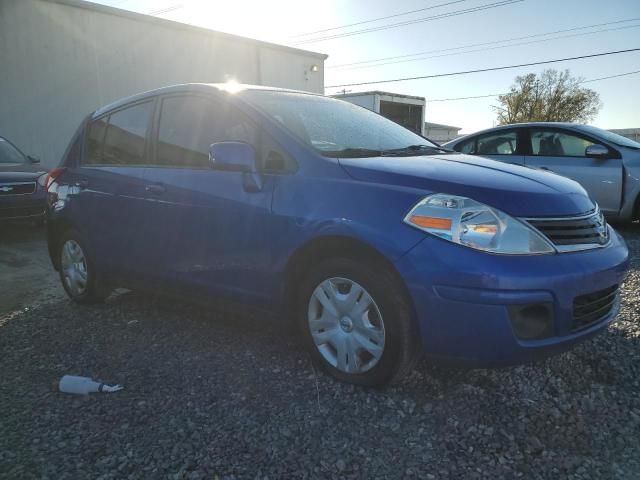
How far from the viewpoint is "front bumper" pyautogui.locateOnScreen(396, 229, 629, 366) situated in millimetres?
2051

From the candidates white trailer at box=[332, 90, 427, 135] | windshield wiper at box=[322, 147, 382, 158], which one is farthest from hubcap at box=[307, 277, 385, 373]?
white trailer at box=[332, 90, 427, 135]

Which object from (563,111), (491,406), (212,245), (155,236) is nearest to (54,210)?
(155,236)

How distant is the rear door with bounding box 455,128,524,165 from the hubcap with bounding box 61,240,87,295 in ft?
16.3

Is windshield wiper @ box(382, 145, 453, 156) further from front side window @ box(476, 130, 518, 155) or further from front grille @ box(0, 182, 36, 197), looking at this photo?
front grille @ box(0, 182, 36, 197)

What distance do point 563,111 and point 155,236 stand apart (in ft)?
155

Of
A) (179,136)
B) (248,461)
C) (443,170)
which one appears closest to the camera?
(248,461)

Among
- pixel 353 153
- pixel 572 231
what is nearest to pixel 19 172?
pixel 353 153

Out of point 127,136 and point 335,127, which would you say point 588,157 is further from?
point 127,136

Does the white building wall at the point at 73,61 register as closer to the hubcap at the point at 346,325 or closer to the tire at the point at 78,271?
the tire at the point at 78,271

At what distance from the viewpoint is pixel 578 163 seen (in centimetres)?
638

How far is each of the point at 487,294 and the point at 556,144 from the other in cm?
534

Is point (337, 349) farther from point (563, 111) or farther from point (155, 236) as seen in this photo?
point (563, 111)

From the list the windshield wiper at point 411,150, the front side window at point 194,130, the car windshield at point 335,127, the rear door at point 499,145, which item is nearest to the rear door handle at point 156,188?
the front side window at point 194,130

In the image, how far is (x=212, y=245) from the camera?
2980mm
